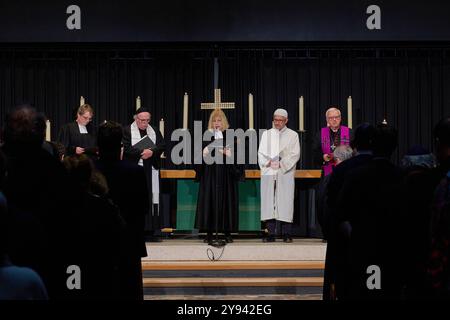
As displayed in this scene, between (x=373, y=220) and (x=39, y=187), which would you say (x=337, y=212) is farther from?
(x=39, y=187)

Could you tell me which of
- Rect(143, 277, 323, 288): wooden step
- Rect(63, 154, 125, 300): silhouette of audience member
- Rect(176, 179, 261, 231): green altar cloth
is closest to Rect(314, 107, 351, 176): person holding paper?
Rect(176, 179, 261, 231): green altar cloth

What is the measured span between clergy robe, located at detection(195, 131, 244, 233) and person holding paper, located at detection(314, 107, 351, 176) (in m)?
0.98

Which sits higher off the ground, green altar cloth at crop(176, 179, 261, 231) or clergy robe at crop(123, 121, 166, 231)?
clergy robe at crop(123, 121, 166, 231)

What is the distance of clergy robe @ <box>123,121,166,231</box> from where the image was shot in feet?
27.1

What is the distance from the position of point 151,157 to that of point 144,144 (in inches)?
14.5

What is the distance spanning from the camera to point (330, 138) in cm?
866

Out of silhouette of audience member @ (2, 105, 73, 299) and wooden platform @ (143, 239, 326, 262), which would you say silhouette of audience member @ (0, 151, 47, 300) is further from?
wooden platform @ (143, 239, 326, 262)

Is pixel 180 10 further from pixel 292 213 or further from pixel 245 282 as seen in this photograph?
pixel 245 282

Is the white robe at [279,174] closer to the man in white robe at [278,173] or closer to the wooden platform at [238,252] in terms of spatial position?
the man in white robe at [278,173]

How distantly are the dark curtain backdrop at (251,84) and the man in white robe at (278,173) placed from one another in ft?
2.42

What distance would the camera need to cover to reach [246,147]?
927 cm

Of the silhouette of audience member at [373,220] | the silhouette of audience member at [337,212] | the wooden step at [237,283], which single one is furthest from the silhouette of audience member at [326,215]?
the wooden step at [237,283]
